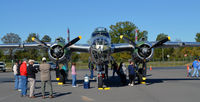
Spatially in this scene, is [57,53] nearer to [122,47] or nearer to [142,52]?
[122,47]

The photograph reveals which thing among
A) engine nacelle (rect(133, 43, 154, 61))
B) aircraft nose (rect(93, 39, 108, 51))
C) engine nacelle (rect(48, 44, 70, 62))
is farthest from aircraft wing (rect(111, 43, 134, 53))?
engine nacelle (rect(48, 44, 70, 62))

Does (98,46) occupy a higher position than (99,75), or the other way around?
(98,46)

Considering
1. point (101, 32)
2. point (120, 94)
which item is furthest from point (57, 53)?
point (120, 94)

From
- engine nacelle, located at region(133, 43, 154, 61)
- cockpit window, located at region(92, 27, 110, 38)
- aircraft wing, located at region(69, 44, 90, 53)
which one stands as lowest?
engine nacelle, located at region(133, 43, 154, 61)

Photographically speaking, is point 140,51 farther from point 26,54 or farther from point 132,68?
point 26,54

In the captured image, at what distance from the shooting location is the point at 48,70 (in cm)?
970

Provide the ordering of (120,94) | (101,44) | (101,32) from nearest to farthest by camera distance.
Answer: (120,94) < (101,44) < (101,32)

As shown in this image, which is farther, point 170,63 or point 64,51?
point 170,63

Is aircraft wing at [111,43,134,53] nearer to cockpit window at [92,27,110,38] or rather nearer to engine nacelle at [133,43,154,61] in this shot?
engine nacelle at [133,43,154,61]

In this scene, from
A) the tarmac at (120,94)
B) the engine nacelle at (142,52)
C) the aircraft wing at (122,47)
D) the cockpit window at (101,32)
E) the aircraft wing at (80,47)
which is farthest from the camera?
the aircraft wing at (80,47)

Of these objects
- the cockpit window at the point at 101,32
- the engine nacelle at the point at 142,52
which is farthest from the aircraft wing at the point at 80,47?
the engine nacelle at the point at 142,52

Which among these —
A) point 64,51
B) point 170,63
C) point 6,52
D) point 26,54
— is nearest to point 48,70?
point 64,51

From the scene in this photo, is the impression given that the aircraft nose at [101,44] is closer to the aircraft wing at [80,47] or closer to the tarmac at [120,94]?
the tarmac at [120,94]

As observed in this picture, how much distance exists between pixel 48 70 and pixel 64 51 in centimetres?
571
